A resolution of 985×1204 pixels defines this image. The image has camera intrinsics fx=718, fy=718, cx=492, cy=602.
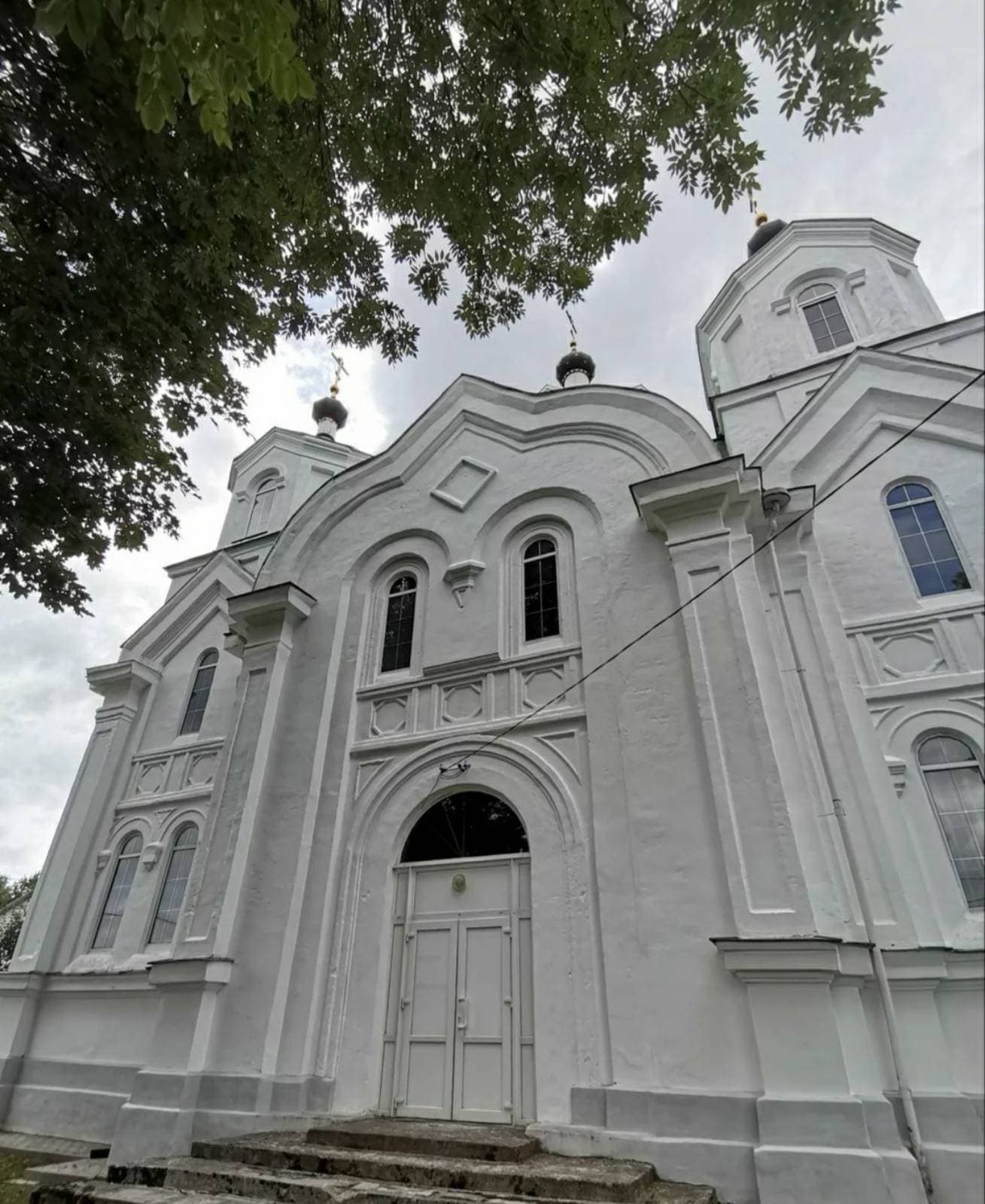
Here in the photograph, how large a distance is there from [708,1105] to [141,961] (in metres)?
8.23

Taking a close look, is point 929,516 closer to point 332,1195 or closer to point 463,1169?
point 463,1169

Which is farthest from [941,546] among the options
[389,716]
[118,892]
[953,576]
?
[118,892]

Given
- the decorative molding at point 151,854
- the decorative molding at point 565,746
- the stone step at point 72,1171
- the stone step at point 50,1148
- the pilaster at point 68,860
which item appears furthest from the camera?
the decorative molding at point 151,854

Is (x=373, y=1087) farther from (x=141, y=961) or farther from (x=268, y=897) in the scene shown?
(x=141, y=961)

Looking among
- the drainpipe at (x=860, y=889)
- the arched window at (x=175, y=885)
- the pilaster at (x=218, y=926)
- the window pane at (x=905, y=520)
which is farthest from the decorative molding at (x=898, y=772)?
the arched window at (x=175, y=885)

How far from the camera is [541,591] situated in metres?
9.88

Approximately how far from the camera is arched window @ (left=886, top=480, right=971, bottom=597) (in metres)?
3.38

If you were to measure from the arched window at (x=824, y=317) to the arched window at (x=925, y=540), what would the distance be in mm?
4832

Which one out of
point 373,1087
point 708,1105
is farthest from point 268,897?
point 708,1105

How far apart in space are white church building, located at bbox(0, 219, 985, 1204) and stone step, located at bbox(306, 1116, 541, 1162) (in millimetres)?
376

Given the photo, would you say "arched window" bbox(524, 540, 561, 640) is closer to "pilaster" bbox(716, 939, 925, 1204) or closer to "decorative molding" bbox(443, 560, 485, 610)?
"decorative molding" bbox(443, 560, 485, 610)

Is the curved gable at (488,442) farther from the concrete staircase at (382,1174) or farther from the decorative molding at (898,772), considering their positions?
the concrete staircase at (382,1174)

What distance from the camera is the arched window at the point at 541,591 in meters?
9.53

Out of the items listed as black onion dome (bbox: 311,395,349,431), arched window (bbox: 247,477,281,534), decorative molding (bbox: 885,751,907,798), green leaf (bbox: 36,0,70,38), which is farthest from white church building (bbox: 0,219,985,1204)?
black onion dome (bbox: 311,395,349,431)
